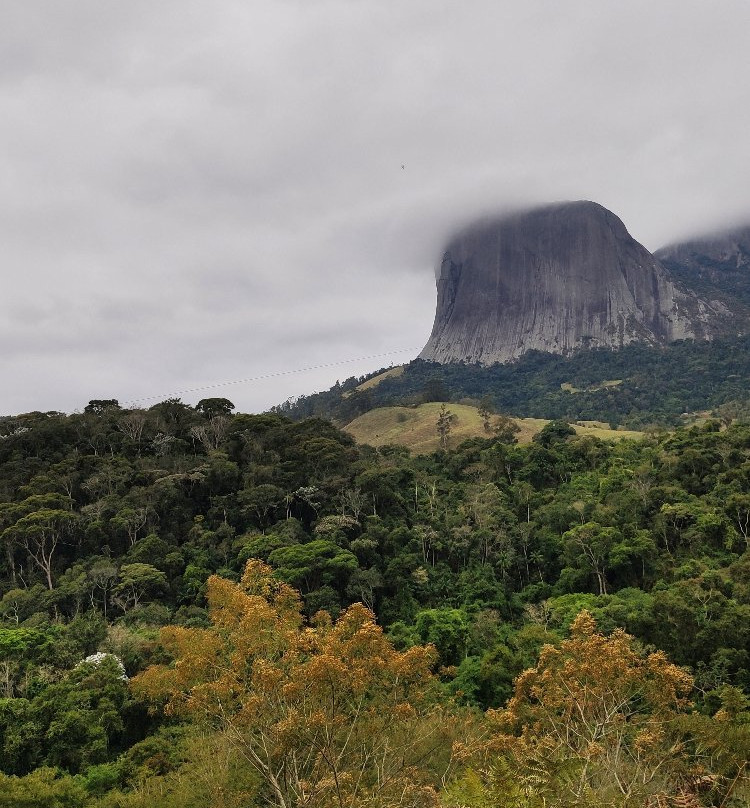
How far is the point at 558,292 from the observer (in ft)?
489

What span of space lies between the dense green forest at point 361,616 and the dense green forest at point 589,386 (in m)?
43.9

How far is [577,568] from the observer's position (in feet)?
110

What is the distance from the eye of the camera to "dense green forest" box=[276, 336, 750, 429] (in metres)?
97.6

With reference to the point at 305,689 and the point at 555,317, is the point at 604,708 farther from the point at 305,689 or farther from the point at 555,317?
the point at 555,317

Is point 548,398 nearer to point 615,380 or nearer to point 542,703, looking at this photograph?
point 615,380


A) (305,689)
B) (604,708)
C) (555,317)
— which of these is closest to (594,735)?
(604,708)

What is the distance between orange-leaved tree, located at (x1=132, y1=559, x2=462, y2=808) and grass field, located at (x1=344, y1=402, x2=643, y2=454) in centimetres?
5659

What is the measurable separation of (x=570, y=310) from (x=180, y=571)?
134 m

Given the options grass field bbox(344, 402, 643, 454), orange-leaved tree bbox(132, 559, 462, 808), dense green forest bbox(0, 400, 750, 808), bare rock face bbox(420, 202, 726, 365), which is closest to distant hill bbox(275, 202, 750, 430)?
bare rock face bbox(420, 202, 726, 365)

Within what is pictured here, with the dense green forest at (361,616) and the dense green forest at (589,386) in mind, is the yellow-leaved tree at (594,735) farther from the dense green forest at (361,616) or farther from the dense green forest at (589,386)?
the dense green forest at (589,386)

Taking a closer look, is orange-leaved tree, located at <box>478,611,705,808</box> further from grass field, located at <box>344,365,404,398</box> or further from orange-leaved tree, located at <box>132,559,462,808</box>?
grass field, located at <box>344,365,404,398</box>

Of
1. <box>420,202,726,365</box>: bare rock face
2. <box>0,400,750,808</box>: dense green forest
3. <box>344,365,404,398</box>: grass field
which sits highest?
<box>420,202,726,365</box>: bare rock face

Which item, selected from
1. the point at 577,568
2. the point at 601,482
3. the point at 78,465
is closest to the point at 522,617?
the point at 577,568

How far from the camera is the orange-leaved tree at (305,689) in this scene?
29.2ft
